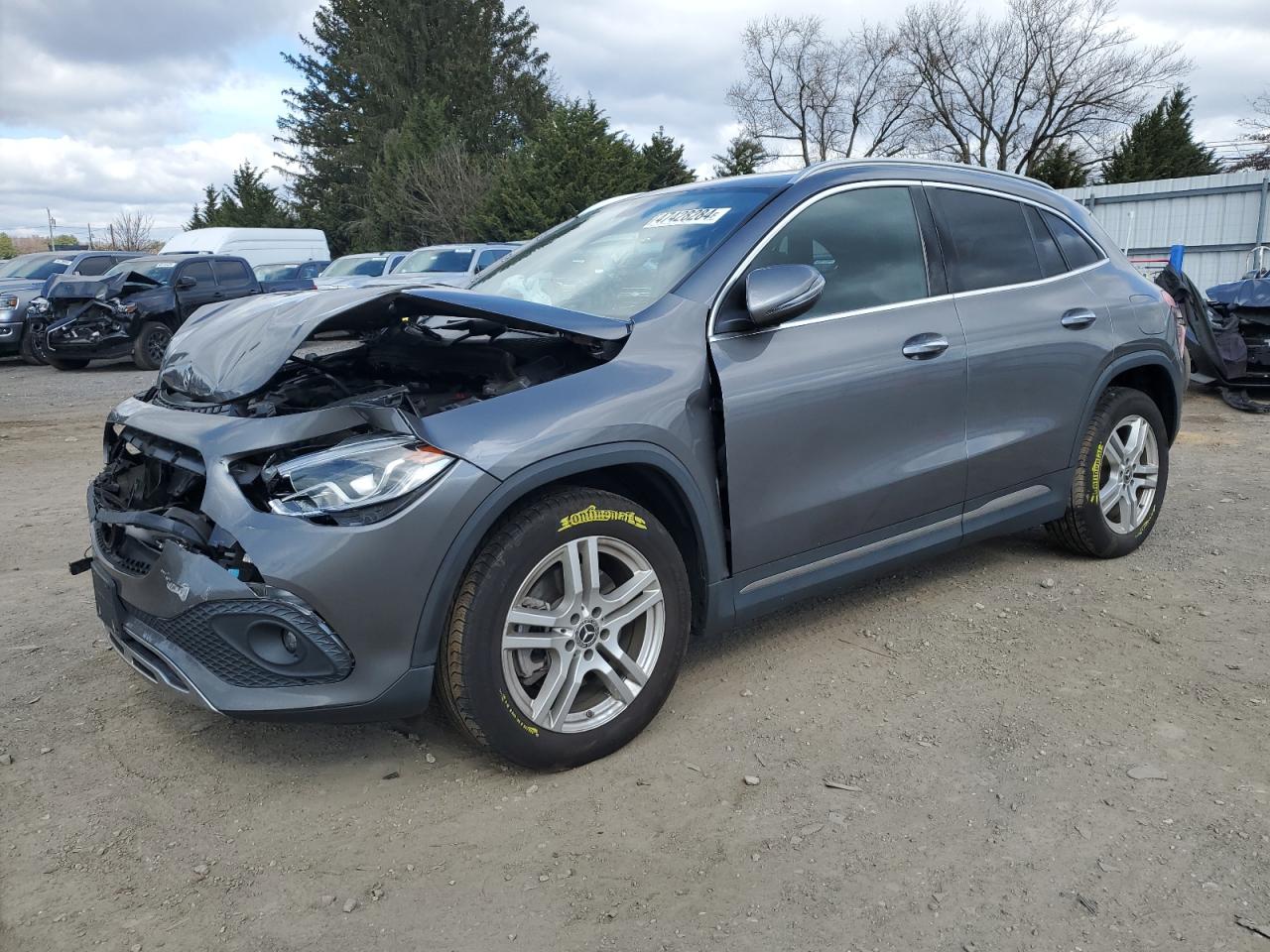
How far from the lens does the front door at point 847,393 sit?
10.8ft

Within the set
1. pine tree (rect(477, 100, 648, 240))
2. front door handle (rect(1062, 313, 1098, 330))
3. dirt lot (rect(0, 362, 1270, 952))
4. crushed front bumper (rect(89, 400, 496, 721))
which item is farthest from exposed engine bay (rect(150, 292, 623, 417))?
pine tree (rect(477, 100, 648, 240))

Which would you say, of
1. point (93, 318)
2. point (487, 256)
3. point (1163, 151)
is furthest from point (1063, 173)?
point (93, 318)

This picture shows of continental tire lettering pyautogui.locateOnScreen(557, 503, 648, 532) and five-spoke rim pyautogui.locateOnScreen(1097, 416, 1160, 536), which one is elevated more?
continental tire lettering pyautogui.locateOnScreen(557, 503, 648, 532)

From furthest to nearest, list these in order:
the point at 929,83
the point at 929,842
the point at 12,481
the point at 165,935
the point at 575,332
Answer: the point at 929,83
the point at 12,481
the point at 575,332
the point at 929,842
the point at 165,935

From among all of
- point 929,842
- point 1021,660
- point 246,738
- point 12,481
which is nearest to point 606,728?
point 929,842

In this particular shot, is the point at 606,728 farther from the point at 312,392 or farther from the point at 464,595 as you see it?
the point at 312,392

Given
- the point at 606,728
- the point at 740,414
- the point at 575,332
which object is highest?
A: the point at 575,332

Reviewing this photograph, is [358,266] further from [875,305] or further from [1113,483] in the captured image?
[875,305]

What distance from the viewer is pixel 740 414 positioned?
10.6 ft

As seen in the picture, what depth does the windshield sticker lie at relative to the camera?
363cm

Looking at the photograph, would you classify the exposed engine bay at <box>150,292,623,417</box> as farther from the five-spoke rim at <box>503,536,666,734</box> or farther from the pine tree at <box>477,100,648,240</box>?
the pine tree at <box>477,100,648,240</box>

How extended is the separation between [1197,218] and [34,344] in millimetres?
19475

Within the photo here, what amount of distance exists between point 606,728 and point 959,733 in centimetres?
114

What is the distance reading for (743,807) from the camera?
284 centimetres
